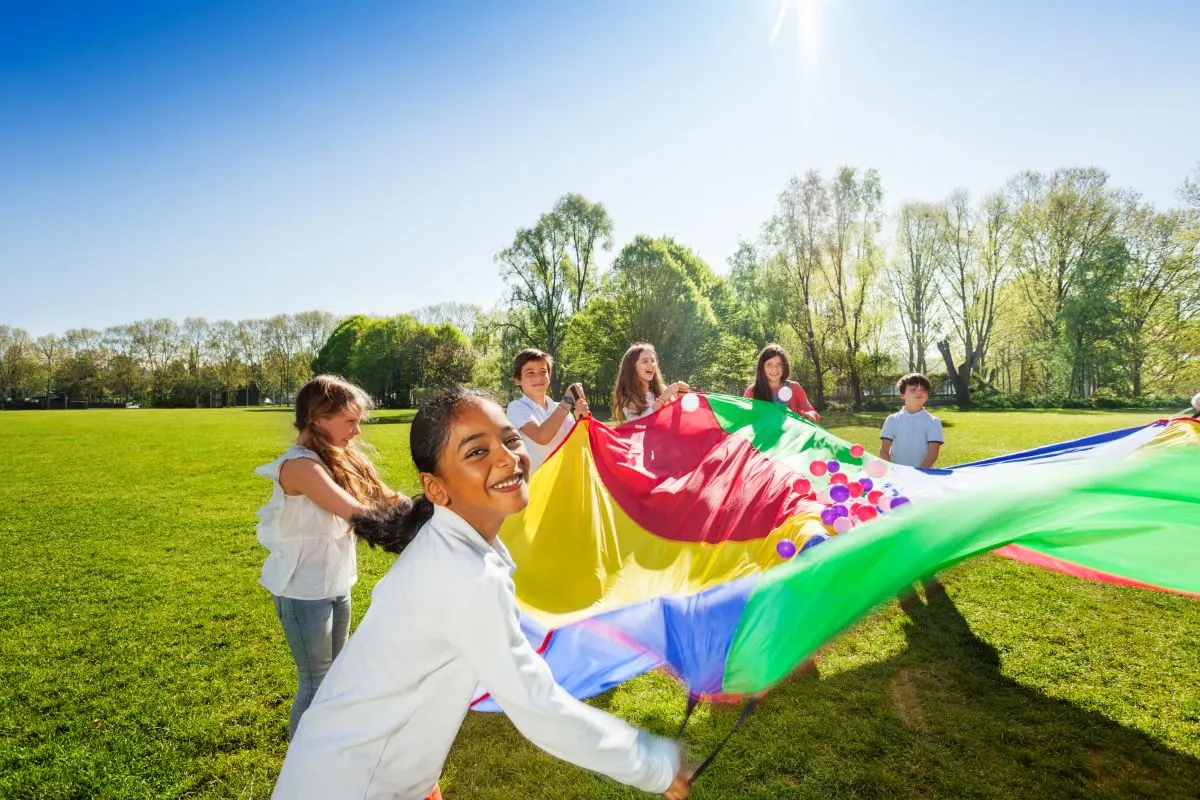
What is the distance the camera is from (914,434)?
543 cm

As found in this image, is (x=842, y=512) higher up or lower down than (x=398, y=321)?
lower down

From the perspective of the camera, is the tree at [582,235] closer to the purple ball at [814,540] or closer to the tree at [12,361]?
the purple ball at [814,540]

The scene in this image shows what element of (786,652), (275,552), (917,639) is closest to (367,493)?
(275,552)

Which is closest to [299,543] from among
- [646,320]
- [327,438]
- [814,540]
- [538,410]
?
[327,438]

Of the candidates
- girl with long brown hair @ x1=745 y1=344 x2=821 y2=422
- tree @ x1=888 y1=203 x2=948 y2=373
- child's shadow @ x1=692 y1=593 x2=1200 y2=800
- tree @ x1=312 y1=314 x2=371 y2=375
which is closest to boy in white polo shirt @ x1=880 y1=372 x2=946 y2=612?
girl with long brown hair @ x1=745 y1=344 x2=821 y2=422

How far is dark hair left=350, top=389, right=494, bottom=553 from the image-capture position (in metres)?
1.56

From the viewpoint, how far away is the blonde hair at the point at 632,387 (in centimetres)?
536

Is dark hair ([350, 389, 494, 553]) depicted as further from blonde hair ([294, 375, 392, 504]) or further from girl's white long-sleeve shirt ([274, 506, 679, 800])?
blonde hair ([294, 375, 392, 504])

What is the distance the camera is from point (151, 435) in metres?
22.4

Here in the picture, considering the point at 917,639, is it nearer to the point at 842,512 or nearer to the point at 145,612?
the point at 842,512

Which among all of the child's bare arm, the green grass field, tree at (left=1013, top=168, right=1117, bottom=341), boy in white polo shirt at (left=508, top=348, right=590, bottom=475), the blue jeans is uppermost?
tree at (left=1013, top=168, right=1117, bottom=341)

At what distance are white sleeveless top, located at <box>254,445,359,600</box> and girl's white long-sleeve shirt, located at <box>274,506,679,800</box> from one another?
1.46 metres

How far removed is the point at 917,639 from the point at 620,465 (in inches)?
111

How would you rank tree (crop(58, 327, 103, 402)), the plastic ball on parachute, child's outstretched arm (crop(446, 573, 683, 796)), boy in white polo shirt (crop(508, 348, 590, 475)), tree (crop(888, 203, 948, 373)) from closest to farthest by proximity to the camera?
child's outstretched arm (crop(446, 573, 683, 796)) < the plastic ball on parachute < boy in white polo shirt (crop(508, 348, 590, 475)) < tree (crop(888, 203, 948, 373)) < tree (crop(58, 327, 103, 402))
